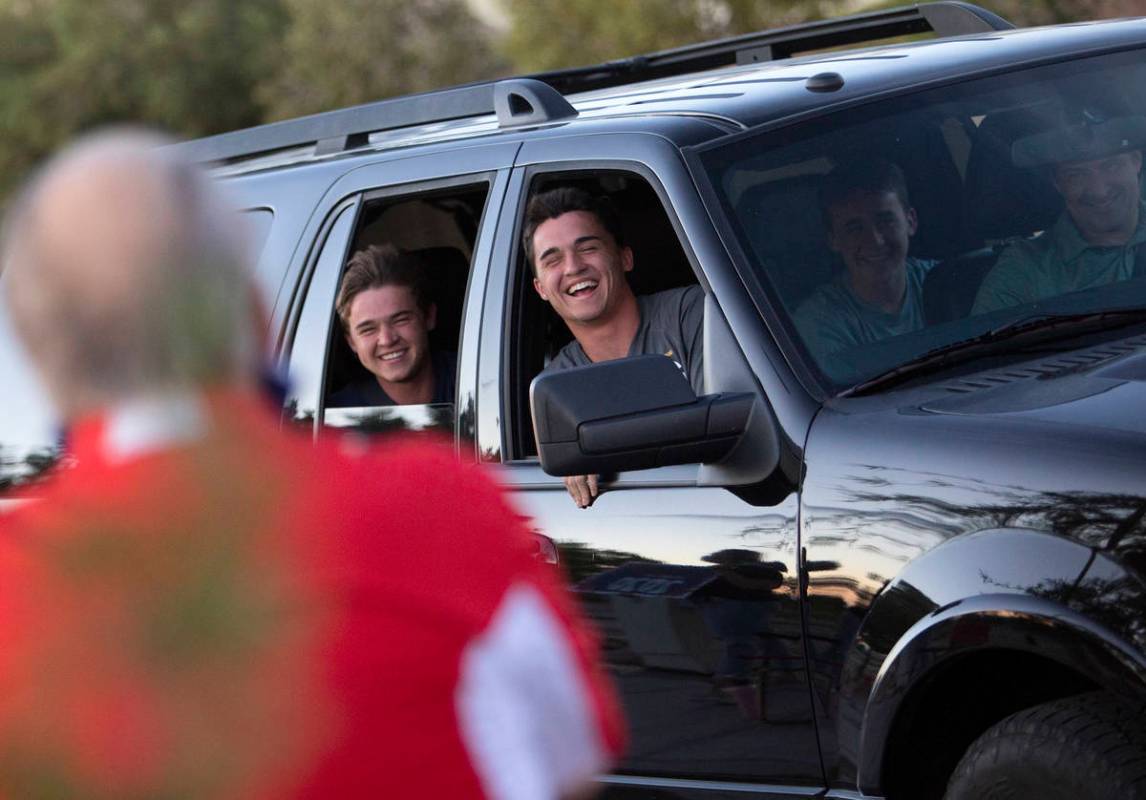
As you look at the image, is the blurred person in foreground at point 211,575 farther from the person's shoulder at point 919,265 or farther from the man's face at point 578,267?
the man's face at point 578,267

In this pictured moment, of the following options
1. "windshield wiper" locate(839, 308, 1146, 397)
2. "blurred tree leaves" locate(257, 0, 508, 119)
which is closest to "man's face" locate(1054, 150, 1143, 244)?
"windshield wiper" locate(839, 308, 1146, 397)

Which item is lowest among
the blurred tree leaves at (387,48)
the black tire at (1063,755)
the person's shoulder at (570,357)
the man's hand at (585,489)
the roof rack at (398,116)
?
the black tire at (1063,755)

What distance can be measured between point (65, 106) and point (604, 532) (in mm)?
53629

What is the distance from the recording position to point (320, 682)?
146cm

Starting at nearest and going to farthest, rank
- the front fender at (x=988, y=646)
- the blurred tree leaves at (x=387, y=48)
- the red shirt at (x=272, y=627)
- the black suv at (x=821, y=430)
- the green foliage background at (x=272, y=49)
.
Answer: the red shirt at (x=272, y=627) < the front fender at (x=988, y=646) < the black suv at (x=821, y=430) < the green foliage background at (x=272, y=49) < the blurred tree leaves at (x=387, y=48)

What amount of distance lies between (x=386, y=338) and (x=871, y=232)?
1.47 m

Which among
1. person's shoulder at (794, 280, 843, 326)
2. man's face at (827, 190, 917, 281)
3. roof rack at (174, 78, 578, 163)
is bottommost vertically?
person's shoulder at (794, 280, 843, 326)

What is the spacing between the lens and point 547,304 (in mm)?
4461

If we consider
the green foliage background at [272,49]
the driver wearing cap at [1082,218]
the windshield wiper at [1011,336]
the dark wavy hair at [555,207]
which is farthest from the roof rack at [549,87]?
the green foliage background at [272,49]

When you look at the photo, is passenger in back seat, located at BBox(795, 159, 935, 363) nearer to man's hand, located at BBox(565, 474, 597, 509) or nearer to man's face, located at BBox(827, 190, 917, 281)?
man's face, located at BBox(827, 190, 917, 281)

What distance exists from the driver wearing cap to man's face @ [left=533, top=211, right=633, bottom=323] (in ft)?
3.26

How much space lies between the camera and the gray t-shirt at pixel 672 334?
443cm

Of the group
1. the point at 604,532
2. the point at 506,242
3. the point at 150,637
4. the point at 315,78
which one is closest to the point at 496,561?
the point at 150,637

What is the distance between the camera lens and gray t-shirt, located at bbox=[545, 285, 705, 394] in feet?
14.5
